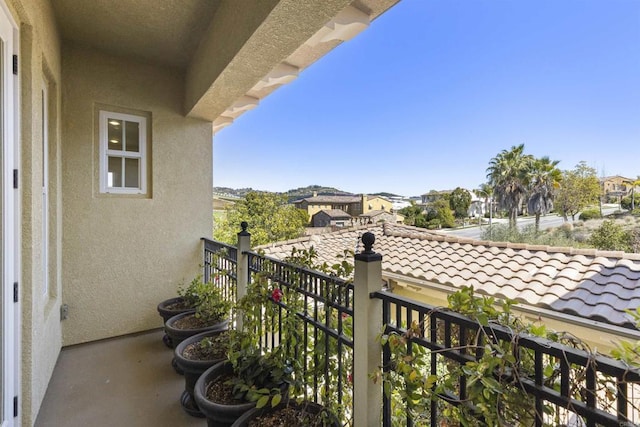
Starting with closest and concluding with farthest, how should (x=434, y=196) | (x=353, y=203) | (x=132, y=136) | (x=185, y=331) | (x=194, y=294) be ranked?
(x=185, y=331)
(x=194, y=294)
(x=132, y=136)
(x=434, y=196)
(x=353, y=203)

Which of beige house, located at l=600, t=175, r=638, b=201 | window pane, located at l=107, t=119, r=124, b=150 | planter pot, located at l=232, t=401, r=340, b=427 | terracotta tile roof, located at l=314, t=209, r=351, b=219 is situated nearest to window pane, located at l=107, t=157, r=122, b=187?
window pane, located at l=107, t=119, r=124, b=150

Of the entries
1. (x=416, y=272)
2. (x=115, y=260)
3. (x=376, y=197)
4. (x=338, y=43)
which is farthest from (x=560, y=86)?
(x=115, y=260)

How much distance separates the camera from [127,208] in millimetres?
3367

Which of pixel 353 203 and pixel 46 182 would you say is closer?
pixel 46 182

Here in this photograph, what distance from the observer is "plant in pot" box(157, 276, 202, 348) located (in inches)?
122

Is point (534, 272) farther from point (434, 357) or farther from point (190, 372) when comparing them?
point (190, 372)

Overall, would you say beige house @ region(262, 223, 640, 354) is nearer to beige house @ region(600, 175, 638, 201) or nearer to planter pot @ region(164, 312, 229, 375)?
planter pot @ region(164, 312, 229, 375)

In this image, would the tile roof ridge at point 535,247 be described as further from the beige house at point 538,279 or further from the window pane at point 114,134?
the window pane at point 114,134

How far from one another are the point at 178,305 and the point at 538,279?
5691 mm

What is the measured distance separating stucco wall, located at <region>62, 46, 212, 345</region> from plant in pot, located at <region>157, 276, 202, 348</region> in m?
0.26

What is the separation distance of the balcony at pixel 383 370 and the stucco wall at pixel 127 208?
2.08ft

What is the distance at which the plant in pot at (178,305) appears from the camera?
3090 mm

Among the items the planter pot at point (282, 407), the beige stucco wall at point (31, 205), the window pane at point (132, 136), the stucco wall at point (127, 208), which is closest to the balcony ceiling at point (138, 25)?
the stucco wall at point (127, 208)

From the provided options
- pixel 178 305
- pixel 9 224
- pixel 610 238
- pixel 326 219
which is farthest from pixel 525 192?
pixel 9 224
